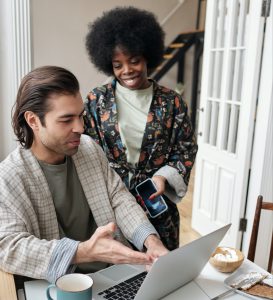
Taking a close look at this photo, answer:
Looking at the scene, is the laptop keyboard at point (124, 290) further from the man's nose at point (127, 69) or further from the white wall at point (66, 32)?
the white wall at point (66, 32)

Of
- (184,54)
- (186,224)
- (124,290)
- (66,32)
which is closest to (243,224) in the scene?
(186,224)

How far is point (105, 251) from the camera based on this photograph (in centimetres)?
93

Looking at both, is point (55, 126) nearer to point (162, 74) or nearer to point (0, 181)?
point (0, 181)

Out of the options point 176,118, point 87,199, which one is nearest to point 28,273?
point 87,199

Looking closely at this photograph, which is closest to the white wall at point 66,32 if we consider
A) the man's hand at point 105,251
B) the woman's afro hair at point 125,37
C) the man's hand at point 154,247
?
the woman's afro hair at point 125,37

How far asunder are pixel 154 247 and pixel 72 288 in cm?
33

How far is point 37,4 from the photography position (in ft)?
13.5

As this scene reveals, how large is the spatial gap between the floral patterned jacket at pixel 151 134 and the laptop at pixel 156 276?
0.48m

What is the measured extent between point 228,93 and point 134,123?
5.13 ft

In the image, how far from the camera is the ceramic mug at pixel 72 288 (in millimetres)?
811

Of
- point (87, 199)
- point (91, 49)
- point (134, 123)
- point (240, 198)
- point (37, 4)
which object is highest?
point (37, 4)

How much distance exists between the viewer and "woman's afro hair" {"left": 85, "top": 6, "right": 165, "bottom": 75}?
1515 millimetres

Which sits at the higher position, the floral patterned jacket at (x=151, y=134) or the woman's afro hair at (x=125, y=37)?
the woman's afro hair at (x=125, y=37)

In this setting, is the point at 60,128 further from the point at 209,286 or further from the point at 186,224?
the point at 186,224
